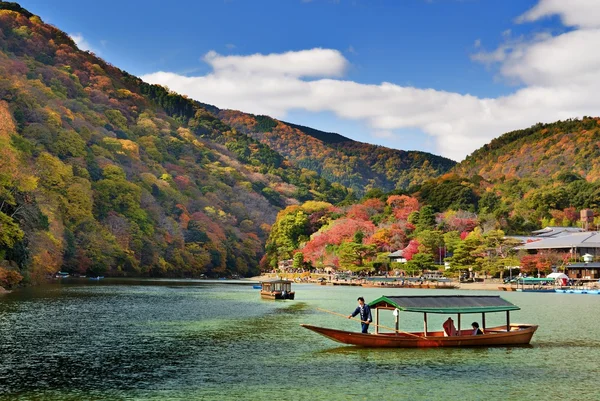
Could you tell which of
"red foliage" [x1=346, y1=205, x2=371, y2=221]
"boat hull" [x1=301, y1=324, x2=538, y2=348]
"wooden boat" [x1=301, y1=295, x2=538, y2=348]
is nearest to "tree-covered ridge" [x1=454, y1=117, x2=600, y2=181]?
"red foliage" [x1=346, y1=205, x2=371, y2=221]

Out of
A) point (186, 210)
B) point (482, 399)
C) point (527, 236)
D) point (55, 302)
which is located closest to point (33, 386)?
point (482, 399)

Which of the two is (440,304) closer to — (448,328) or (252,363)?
(448,328)

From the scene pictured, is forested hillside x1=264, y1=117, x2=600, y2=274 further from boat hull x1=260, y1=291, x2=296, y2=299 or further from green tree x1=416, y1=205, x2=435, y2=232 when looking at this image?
boat hull x1=260, y1=291, x2=296, y2=299

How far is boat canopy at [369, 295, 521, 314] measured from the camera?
29609 millimetres

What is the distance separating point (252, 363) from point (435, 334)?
1014cm

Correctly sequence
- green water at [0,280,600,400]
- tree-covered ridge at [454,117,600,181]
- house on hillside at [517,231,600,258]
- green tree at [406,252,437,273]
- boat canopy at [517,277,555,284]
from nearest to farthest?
green water at [0,280,600,400]
boat canopy at [517,277,555,284]
house on hillside at [517,231,600,258]
green tree at [406,252,437,273]
tree-covered ridge at [454,117,600,181]

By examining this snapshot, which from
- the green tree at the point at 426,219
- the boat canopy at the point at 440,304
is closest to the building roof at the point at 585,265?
the green tree at the point at 426,219

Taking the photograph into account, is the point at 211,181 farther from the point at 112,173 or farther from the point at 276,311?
the point at 276,311

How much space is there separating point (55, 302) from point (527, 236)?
92.9 m

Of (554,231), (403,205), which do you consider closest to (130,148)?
(403,205)

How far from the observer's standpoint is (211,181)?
178375 mm

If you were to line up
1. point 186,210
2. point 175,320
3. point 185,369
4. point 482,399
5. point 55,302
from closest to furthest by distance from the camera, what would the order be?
point 482,399 < point 185,369 < point 175,320 < point 55,302 < point 186,210

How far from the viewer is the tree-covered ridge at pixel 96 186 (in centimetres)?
7512

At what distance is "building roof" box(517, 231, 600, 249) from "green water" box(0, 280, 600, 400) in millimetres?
60044
